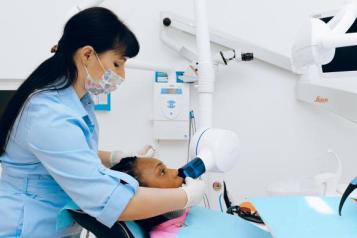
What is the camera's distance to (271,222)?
32.7 inches

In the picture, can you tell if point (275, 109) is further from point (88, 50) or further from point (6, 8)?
point (6, 8)

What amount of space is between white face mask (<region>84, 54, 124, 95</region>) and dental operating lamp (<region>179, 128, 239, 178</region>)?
0.35 metres

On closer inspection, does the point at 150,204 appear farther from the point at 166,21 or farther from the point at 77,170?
the point at 166,21

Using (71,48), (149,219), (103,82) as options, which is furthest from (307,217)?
(71,48)

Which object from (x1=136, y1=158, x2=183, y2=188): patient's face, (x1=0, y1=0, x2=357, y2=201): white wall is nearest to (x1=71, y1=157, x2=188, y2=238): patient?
(x1=136, y1=158, x2=183, y2=188): patient's face

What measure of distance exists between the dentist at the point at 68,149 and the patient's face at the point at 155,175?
0.10 metres

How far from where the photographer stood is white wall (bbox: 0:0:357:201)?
1.82 m

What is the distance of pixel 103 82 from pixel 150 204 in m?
0.42

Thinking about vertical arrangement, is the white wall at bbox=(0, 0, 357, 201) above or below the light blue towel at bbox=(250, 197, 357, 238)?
above

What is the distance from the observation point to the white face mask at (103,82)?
1067 millimetres

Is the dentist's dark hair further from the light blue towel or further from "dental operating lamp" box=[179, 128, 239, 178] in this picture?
the light blue towel

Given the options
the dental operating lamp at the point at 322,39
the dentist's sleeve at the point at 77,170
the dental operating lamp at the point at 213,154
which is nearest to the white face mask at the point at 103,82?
the dentist's sleeve at the point at 77,170

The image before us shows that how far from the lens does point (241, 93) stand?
1851 millimetres

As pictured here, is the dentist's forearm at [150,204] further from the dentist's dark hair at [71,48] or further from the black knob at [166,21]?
the black knob at [166,21]
